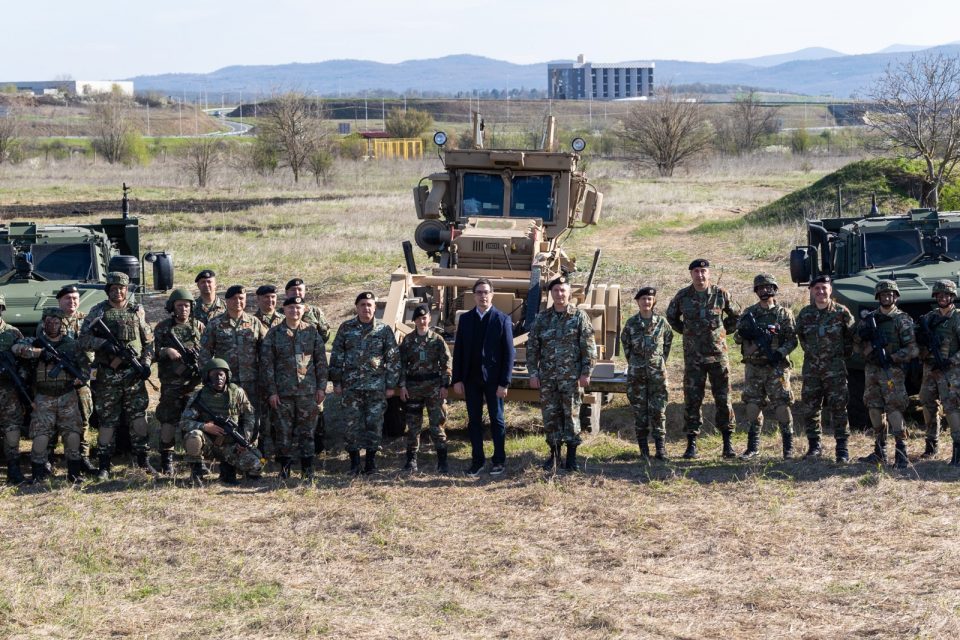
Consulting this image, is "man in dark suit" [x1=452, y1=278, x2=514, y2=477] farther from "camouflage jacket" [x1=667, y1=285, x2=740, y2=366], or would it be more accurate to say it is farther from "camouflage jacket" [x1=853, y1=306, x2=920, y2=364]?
"camouflage jacket" [x1=853, y1=306, x2=920, y2=364]

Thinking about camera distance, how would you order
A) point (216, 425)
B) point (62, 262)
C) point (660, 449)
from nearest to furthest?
point (216, 425) < point (660, 449) < point (62, 262)

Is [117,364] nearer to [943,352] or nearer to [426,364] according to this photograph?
[426,364]

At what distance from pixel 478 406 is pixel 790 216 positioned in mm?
20092

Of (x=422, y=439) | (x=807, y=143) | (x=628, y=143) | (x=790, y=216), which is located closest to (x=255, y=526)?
(x=422, y=439)

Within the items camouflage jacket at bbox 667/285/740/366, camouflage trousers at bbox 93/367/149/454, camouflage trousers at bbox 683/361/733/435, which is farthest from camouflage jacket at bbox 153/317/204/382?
camouflage trousers at bbox 683/361/733/435

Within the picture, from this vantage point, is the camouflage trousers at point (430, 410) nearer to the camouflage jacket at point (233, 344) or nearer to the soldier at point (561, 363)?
the soldier at point (561, 363)

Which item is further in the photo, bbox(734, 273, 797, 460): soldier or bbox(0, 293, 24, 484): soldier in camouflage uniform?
bbox(734, 273, 797, 460): soldier

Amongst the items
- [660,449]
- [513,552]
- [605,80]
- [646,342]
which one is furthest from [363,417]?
[605,80]

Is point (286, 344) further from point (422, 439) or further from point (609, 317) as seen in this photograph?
point (609, 317)

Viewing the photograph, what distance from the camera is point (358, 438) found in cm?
937

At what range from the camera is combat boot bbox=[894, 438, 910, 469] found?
9274 mm

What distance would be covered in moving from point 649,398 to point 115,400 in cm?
427

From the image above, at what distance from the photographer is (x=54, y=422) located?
9.16 meters

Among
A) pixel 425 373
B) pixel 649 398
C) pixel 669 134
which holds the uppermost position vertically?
pixel 669 134
